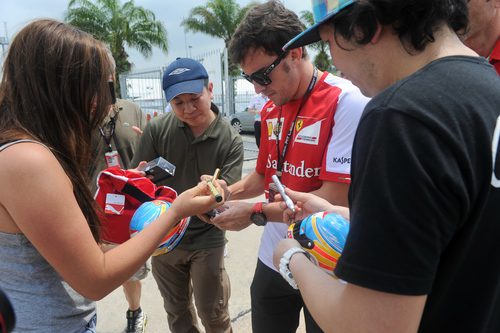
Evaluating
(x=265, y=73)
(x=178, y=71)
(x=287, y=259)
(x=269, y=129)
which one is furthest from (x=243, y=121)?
(x=287, y=259)

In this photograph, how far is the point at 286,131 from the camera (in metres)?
2.00

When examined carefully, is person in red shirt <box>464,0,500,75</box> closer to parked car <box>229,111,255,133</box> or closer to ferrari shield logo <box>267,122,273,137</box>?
ferrari shield logo <box>267,122,273,137</box>

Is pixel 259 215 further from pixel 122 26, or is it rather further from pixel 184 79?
pixel 122 26

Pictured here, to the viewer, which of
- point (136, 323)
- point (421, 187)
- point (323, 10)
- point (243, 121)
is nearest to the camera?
point (421, 187)

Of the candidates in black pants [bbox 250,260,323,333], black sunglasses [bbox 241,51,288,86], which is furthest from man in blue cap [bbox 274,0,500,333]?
black pants [bbox 250,260,323,333]

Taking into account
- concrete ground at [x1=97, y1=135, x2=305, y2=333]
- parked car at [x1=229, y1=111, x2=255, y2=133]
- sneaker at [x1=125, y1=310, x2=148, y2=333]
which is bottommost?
parked car at [x1=229, y1=111, x2=255, y2=133]

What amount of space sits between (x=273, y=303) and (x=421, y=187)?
1660 mm

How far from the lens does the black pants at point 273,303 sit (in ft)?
6.80

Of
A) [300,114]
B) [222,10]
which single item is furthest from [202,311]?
[222,10]

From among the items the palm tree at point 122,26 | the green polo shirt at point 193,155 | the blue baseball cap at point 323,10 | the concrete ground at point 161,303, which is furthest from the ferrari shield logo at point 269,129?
the palm tree at point 122,26

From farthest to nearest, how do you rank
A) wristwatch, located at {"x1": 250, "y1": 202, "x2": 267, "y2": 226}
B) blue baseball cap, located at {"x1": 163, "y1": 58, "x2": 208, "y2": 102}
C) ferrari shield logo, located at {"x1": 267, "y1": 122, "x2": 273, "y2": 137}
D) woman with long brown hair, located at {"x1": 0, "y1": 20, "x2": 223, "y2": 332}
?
blue baseball cap, located at {"x1": 163, "y1": 58, "x2": 208, "y2": 102} < ferrari shield logo, located at {"x1": 267, "y1": 122, "x2": 273, "y2": 137} < wristwatch, located at {"x1": 250, "y1": 202, "x2": 267, "y2": 226} < woman with long brown hair, located at {"x1": 0, "y1": 20, "x2": 223, "y2": 332}

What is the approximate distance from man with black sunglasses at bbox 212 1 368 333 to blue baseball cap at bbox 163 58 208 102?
608 mm

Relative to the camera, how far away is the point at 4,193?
3.59ft

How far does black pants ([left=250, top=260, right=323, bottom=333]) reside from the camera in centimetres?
207
